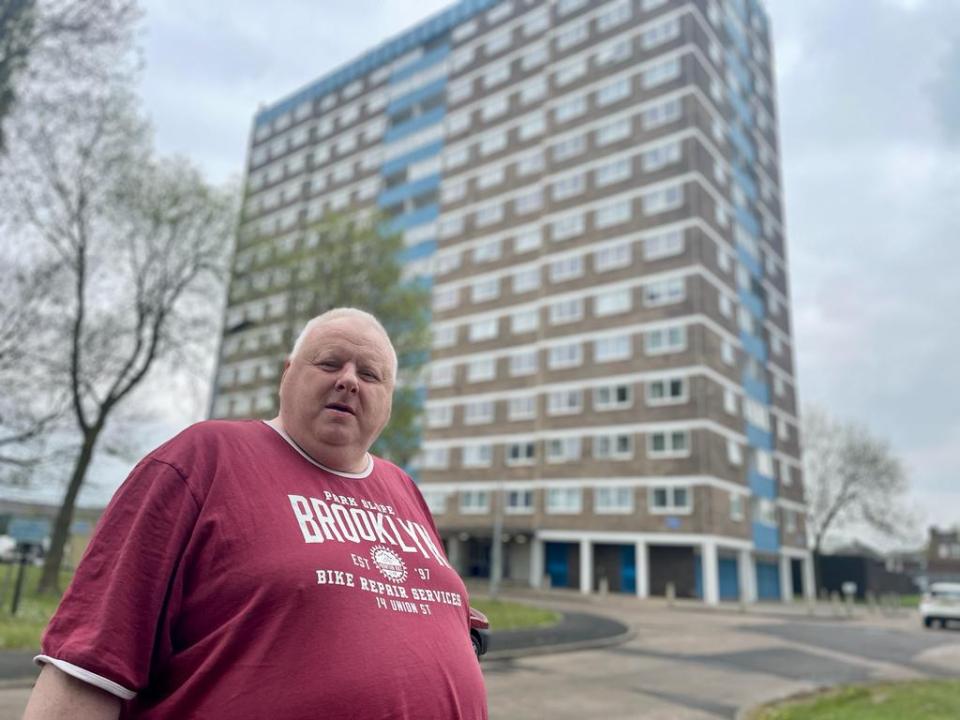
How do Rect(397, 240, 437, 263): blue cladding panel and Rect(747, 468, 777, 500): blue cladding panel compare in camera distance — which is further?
Rect(397, 240, 437, 263): blue cladding panel

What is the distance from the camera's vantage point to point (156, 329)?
19.9 m

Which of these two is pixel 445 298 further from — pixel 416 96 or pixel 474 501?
pixel 416 96

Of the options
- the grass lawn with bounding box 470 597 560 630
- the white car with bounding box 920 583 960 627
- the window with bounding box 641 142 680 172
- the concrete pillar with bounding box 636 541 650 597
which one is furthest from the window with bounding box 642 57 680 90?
the grass lawn with bounding box 470 597 560 630

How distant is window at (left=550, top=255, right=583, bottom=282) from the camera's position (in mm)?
42897

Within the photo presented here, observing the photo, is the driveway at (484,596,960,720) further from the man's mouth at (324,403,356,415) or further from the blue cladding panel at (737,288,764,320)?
the blue cladding panel at (737,288,764,320)

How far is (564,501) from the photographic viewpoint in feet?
130

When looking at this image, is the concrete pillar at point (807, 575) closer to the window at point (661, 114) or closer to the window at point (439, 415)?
the window at point (439, 415)

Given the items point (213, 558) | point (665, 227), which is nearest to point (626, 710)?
point (213, 558)

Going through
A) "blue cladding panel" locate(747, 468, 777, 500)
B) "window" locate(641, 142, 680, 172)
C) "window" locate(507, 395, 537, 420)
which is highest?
"window" locate(641, 142, 680, 172)

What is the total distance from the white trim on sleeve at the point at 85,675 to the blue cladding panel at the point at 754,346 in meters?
43.9

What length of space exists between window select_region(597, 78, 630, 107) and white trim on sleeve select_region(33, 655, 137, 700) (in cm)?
4665

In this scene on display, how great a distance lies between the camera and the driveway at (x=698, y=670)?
26.9 feet

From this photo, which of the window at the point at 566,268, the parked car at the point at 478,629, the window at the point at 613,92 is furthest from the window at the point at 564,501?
the parked car at the point at 478,629

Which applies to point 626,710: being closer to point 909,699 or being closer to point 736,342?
point 909,699
